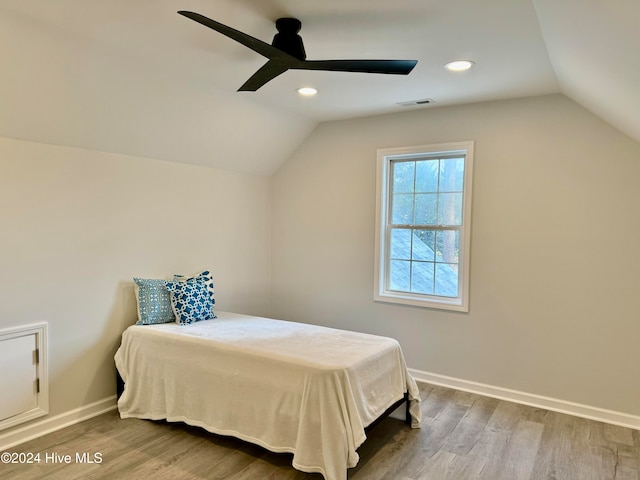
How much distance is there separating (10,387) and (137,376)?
77 cm

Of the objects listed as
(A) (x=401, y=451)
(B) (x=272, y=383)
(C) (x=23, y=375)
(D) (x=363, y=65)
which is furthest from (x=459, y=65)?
(C) (x=23, y=375)

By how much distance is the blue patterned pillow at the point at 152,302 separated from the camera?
11.0 feet

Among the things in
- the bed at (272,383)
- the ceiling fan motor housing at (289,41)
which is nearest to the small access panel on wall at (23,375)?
the bed at (272,383)

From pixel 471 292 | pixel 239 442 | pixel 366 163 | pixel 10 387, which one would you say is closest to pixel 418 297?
pixel 471 292

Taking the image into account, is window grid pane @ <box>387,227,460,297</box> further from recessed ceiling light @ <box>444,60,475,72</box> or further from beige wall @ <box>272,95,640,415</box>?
recessed ceiling light @ <box>444,60,475,72</box>

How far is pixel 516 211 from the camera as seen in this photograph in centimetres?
353

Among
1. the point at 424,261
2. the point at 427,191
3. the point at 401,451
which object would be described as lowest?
the point at 401,451

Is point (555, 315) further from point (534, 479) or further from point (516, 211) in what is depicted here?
point (534, 479)

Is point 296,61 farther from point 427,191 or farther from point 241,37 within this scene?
point 427,191

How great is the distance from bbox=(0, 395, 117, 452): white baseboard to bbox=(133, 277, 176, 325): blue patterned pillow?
0.68m

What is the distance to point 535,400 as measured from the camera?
137 inches

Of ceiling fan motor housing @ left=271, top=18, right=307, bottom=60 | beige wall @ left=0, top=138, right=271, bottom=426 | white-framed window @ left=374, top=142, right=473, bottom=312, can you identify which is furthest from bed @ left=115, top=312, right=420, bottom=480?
ceiling fan motor housing @ left=271, top=18, right=307, bottom=60

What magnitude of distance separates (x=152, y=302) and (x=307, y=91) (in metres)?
2.10

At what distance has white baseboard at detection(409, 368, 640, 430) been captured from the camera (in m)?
3.16
